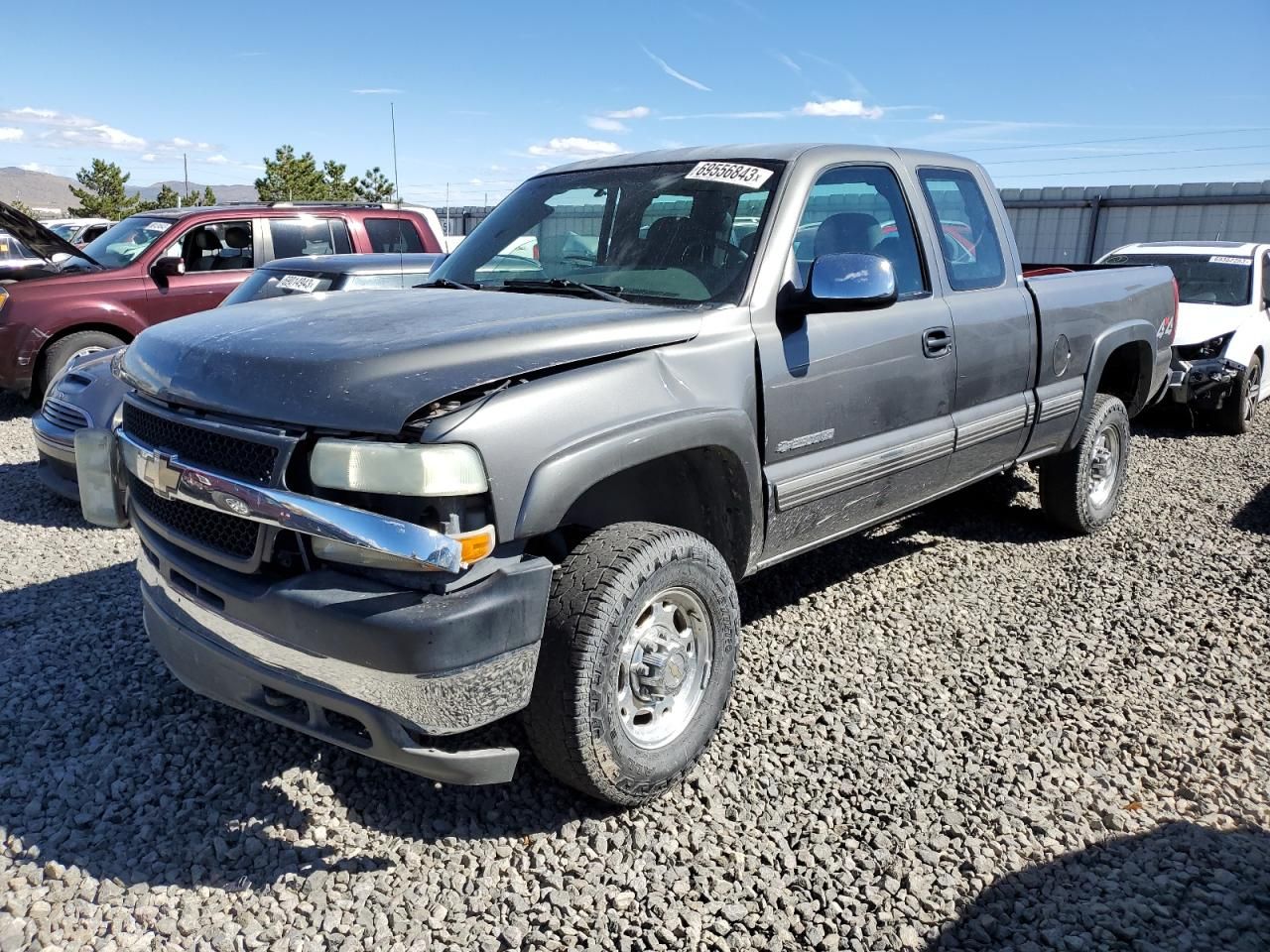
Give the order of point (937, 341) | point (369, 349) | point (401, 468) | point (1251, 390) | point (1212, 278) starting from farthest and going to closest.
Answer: point (1212, 278), point (1251, 390), point (937, 341), point (369, 349), point (401, 468)

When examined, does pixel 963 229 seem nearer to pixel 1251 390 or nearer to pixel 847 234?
pixel 847 234

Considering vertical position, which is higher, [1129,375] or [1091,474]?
[1129,375]

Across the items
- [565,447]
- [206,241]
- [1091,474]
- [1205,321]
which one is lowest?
[1091,474]

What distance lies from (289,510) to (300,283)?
4.70 metres

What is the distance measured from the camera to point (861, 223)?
3.91 meters

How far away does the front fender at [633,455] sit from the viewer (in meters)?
2.49

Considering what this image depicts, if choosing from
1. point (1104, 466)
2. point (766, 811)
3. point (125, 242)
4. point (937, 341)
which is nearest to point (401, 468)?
point (766, 811)

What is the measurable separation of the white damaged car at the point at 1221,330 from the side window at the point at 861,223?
5.38 metres

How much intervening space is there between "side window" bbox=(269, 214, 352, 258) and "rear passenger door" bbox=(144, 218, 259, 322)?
0.21 metres

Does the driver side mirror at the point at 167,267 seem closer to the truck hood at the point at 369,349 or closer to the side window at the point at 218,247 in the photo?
the side window at the point at 218,247

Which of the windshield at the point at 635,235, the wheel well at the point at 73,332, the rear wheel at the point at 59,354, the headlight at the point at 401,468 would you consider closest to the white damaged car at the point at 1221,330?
the windshield at the point at 635,235

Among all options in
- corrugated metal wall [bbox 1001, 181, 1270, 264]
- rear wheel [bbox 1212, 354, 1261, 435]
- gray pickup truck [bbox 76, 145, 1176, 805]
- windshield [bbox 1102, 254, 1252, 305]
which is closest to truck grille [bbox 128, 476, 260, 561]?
gray pickup truck [bbox 76, 145, 1176, 805]

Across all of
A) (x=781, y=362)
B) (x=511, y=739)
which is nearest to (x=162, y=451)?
(x=511, y=739)

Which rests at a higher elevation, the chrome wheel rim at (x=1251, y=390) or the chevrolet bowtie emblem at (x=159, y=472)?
the chevrolet bowtie emblem at (x=159, y=472)
